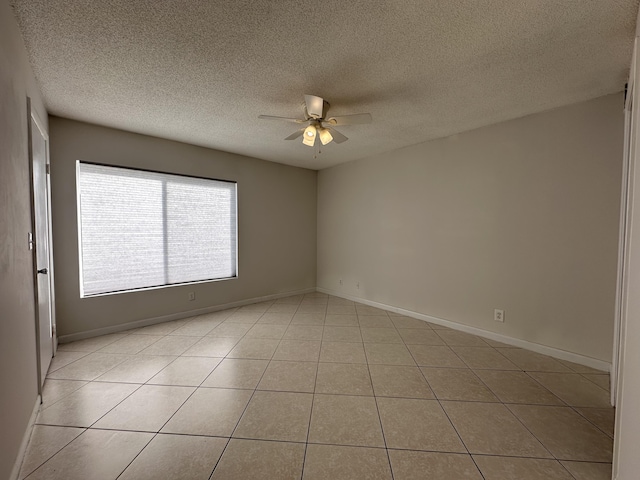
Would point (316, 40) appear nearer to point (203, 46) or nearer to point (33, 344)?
point (203, 46)

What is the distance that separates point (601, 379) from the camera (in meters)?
2.24

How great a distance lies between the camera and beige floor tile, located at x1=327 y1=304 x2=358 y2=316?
13.4 feet

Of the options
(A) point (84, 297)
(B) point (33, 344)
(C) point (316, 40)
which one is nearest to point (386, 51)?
(C) point (316, 40)

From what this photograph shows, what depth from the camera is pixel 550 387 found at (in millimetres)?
2143

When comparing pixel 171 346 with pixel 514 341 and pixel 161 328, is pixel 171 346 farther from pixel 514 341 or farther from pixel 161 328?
pixel 514 341

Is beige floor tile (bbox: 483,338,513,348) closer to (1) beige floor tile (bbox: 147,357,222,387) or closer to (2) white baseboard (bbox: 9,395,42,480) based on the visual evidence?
(1) beige floor tile (bbox: 147,357,222,387)

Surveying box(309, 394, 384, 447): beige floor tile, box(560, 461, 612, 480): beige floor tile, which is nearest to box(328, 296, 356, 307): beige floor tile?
box(309, 394, 384, 447): beige floor tile

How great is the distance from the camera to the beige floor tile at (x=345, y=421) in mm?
1602

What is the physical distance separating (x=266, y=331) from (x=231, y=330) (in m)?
0.46

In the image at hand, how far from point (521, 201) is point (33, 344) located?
14.6 ft

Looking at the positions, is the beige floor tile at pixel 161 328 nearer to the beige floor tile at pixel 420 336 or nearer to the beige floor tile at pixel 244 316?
the beige floor tile at pixel 244 316

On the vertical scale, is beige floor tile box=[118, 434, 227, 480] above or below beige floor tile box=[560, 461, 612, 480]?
below

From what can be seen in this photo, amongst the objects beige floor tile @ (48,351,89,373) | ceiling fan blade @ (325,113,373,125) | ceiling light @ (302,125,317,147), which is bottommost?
beige floor tile @ (48,351,89,373)

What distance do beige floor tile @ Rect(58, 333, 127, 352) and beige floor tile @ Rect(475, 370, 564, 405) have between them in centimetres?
388
